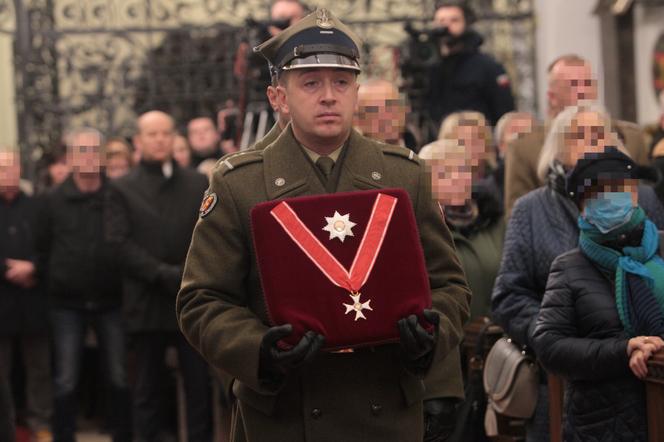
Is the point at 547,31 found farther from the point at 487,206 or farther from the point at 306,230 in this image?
the point at 306,230

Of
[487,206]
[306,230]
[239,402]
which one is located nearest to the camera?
[306,230]

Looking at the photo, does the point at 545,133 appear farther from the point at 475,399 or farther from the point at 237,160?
the point at 237,160

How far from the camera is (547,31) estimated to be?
→ 50.2 feet

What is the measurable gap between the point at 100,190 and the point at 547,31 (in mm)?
6244

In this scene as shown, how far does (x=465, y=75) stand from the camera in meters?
11.4

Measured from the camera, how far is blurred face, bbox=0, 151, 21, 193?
10.8m

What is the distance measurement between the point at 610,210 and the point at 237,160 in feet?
4.74

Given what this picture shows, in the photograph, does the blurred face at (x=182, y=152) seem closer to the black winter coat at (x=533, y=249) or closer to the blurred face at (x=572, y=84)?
the blurred face at (x=572, y=84)

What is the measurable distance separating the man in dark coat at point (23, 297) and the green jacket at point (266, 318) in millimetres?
6382

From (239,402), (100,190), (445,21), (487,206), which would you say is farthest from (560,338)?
(445,21)

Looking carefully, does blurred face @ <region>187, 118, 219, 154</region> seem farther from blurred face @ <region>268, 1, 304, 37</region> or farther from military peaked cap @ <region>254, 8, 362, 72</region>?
military peaked cap @ <region>254, 8, 362, 72</region>

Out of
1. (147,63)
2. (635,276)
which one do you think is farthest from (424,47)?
(635,276)

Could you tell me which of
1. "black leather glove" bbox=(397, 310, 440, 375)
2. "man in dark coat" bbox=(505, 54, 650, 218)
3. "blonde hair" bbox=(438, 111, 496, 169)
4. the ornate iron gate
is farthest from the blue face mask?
the ornate iron gate

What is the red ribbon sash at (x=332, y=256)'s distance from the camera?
429cm
